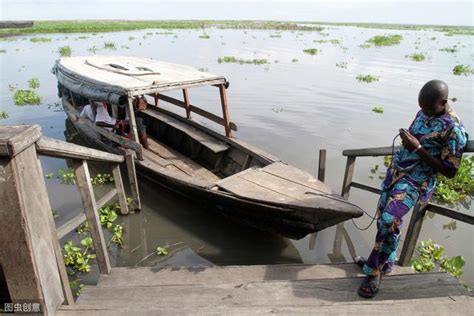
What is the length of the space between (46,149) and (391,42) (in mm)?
36747

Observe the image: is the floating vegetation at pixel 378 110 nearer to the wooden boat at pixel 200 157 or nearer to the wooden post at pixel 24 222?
the wooden boat at pixel 200 157

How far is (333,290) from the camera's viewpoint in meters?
2.80

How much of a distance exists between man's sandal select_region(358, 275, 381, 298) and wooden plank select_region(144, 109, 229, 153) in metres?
3.92

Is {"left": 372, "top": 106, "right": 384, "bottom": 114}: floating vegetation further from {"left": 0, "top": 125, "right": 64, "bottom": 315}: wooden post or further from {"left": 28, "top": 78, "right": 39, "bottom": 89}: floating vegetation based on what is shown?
{"left": 28, "top": 78, "right": 39, "bottom": 89}: floating vegetation

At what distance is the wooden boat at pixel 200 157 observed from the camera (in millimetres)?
4102

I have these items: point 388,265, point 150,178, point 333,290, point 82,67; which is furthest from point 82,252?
point 82,67

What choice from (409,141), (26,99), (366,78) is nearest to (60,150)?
(409,141)

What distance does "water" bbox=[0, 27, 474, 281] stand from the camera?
5090 millimetres

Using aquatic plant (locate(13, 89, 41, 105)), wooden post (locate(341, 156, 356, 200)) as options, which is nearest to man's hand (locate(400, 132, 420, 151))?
wooden post (locate(341, 156, 356, 200))

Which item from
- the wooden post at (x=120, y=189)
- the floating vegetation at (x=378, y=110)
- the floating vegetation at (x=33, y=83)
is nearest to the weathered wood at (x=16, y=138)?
the wooden post at (x=120, y=189)

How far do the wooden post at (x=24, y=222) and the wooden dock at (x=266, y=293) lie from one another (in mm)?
371

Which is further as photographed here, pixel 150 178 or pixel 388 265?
pixel 150 178

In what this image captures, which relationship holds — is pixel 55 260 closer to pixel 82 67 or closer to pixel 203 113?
pixel 203 113

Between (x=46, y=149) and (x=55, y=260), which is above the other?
(x=46, y=149)
